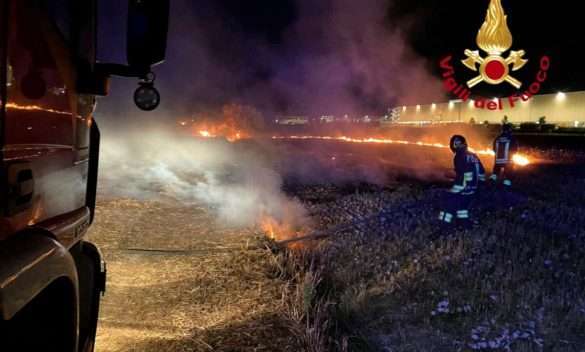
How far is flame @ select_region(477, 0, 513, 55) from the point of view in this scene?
1042 inches

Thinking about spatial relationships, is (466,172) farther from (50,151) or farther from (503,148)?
(50,151)

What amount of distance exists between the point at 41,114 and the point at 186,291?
10.9ft

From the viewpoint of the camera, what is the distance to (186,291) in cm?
457

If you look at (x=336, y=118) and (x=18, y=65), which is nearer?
(x=18, y=65)

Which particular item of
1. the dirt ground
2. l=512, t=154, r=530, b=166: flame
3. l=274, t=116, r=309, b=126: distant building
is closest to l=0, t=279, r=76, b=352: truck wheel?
the dirt ground

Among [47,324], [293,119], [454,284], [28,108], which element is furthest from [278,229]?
[293,119]

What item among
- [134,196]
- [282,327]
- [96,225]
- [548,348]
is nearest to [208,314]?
[282,327]

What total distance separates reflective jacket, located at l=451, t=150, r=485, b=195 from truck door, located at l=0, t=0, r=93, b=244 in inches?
226

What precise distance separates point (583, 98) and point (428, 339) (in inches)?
1259

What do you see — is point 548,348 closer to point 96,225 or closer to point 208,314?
point 208,314

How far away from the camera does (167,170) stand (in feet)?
52.9

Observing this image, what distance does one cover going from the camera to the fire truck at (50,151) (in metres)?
1.23

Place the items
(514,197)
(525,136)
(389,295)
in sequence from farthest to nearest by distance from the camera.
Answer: (525,136), (514,197), (389,295)

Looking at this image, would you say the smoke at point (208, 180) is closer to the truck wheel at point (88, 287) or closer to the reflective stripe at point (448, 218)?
the reflective stripe at point (448, 218)
